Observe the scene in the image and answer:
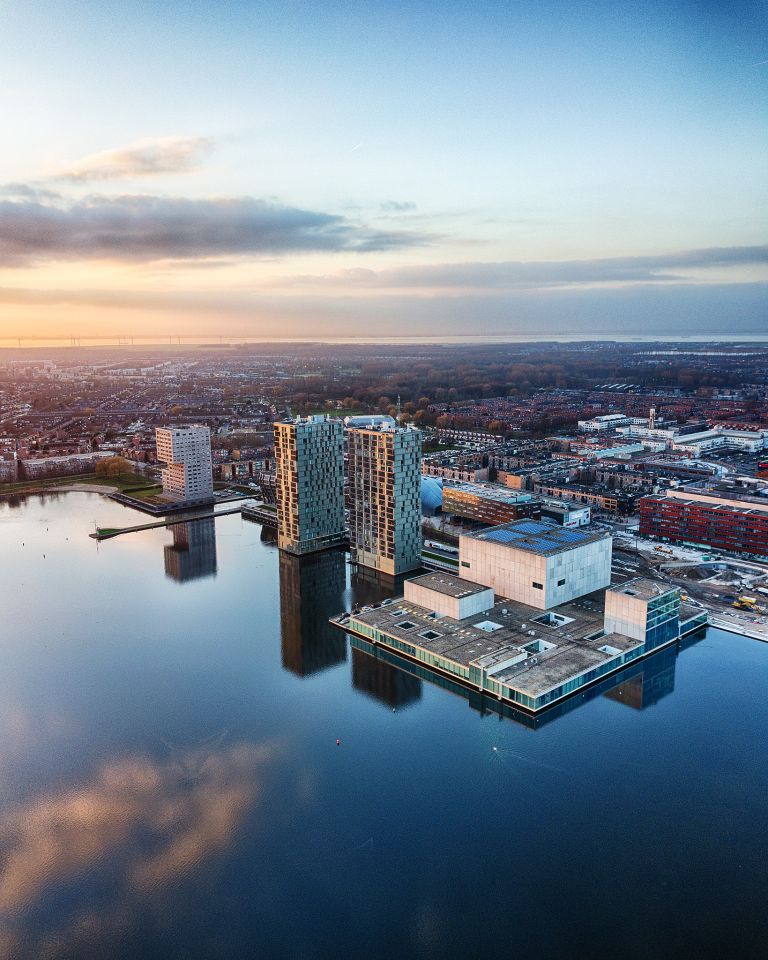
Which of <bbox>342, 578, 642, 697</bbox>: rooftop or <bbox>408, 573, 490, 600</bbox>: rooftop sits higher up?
<bbox>408, 573, 490, 600</bbox>: rooftop

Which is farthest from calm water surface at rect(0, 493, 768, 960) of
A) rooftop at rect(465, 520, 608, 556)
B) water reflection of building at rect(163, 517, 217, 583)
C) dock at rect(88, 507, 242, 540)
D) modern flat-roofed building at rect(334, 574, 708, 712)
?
dock at rect(88, 507, 242, 540)

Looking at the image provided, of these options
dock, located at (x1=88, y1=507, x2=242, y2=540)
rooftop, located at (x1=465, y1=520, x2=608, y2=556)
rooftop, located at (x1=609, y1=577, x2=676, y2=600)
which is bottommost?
dock, located at (x1=88, y1=507, x2=242, y2=540)

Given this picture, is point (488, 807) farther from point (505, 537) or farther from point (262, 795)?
point (505, 537)

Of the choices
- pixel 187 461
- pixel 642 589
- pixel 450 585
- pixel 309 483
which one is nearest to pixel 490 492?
pixel 309 483

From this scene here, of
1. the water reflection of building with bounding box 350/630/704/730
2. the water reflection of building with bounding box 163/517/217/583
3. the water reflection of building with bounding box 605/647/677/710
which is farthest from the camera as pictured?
the water reflection of building with bounding box 163/517/217/583

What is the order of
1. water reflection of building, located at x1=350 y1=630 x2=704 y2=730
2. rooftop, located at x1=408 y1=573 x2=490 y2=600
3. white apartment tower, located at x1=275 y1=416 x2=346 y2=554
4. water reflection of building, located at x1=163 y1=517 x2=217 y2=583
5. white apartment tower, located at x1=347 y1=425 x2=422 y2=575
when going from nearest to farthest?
1. water reflection of building, located at x1=350 y1=630 x2=704 y2=730
2. rooftop, located at x1=408 y1=573 x2=490 y2=600
3. white apartment tower, located at x1=347 y1=425 x2=422 y2=575
4. water reflection of building, located at x1=163 y1=517 x2=217 y2=583
5. white apartment tower, located at x1=275 y1=416 x2=346 y2=554

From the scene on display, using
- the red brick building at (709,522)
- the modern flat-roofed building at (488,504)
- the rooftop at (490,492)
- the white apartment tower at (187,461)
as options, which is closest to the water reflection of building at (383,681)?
the modern flat-roofed building at (488,504)

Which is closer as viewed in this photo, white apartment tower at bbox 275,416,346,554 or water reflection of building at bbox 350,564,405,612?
water reflection of building at bbox 350,564,405,612

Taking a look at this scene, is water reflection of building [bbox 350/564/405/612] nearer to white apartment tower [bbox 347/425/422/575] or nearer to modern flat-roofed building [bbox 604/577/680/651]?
white apartment tower [bbox 347/425/422/575]

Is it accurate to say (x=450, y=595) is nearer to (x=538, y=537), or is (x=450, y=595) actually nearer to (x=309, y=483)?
(x=538, y=537)

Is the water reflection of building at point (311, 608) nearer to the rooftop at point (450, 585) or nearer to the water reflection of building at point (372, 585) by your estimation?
the water reflection of building at point (372, 585)
